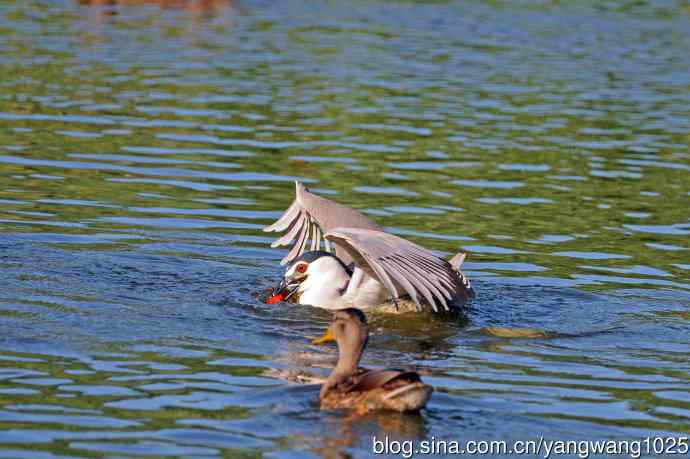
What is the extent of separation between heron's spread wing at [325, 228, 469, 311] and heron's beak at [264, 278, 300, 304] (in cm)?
65

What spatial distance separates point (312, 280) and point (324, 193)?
378cm

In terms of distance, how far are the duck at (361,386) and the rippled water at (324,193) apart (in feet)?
0.39

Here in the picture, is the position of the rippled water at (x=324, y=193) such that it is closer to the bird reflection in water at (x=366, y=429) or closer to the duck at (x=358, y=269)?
the bird reflection in water at (x=366, y=429)

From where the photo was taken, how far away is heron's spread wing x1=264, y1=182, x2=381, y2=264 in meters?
11.5

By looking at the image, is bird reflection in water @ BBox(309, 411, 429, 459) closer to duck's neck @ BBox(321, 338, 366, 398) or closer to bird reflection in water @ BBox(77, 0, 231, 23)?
duck's neck @ BBox(321, 338, 366, 398)

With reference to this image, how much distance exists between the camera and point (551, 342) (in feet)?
31.3

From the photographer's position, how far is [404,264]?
9.95m

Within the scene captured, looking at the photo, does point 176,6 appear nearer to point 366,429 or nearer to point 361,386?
point 361,386

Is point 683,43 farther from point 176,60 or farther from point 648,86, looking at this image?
point 176,60

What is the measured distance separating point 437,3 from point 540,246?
72.0 feet

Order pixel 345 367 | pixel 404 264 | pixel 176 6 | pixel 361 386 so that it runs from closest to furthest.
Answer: pixel 361 386 → pixel 345 367 → pixel 404 264 → pixel 176 6

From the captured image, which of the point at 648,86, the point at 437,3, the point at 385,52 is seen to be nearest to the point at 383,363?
the point at 648,86

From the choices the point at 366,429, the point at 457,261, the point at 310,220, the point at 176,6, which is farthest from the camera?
the point at 176,6

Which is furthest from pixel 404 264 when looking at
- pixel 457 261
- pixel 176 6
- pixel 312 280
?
pixel 176 6
